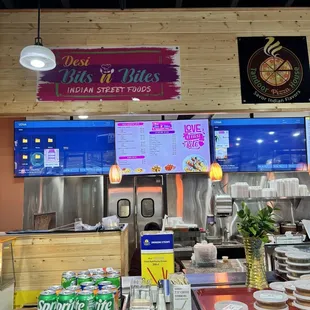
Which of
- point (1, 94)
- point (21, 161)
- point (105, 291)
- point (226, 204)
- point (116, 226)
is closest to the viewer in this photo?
point (105, 291)

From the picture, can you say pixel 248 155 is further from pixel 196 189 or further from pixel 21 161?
pixel 21 161

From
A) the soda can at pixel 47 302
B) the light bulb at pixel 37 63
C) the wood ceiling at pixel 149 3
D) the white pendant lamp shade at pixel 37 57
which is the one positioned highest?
the wood ceiling at pixel 149 3

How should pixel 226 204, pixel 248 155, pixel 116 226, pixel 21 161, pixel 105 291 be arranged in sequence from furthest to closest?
1. pixel 226 204
2. pixel 248 155
3. pixel 21 161
4. pixel 116 226
5. pixel 105 291

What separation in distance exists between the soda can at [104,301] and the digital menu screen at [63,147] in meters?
3.97

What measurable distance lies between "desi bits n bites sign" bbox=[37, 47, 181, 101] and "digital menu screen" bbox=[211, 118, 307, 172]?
95.0 inches

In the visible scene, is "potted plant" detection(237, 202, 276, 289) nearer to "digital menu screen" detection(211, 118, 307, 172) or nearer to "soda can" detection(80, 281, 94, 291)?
"soda can" detection(80, 281, 94, 291)

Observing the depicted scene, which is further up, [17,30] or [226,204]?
[17,30]

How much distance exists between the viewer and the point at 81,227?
13.6 feet

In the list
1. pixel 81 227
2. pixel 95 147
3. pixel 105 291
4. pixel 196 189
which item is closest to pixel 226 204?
pixel 196 189

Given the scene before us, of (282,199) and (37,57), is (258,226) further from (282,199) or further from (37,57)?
(282,199)

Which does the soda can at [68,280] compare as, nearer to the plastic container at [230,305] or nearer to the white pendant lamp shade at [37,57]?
the plastic container at [230,305]

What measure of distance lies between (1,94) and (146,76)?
1544mm

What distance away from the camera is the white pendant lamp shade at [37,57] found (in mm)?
2840

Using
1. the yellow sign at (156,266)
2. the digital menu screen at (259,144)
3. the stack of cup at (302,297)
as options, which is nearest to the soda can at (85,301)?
the yellow sign at (156,266)
